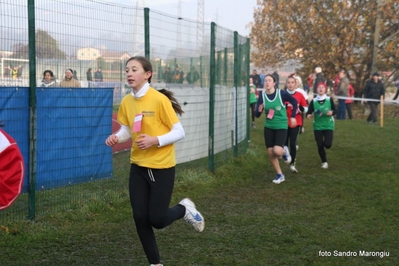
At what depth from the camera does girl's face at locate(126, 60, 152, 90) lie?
568 cm

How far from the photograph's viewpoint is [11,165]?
13.4 feet

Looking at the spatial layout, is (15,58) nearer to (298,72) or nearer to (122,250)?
(122,250)

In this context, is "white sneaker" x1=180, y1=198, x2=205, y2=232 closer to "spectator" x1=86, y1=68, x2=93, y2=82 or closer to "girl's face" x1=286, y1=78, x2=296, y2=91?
"spectator" x1=86, y1=68, x2=93, y2=82

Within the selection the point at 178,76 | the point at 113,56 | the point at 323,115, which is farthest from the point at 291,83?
the point at 113,56

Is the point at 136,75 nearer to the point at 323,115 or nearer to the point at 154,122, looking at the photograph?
the point at 154,122

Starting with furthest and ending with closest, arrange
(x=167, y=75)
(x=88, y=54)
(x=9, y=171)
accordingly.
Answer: (x=167, y=75), (x=88, y=54), (x=9, y=171)

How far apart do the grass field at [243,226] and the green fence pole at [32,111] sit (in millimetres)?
308

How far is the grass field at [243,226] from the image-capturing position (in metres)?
6.64

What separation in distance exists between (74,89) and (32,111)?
892 mm

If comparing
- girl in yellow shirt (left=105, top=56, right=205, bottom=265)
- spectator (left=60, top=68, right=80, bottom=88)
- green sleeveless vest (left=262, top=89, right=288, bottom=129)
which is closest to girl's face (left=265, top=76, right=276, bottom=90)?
green sleeveless vest (left=262, top=89, right=288, bottom=129)

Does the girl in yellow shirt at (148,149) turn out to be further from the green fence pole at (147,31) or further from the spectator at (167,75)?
the spectator at (167,75)

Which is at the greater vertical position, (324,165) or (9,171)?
(9,171)

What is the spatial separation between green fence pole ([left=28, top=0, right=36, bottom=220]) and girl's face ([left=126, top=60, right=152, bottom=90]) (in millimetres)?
2346

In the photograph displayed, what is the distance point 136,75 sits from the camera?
5684 mm
